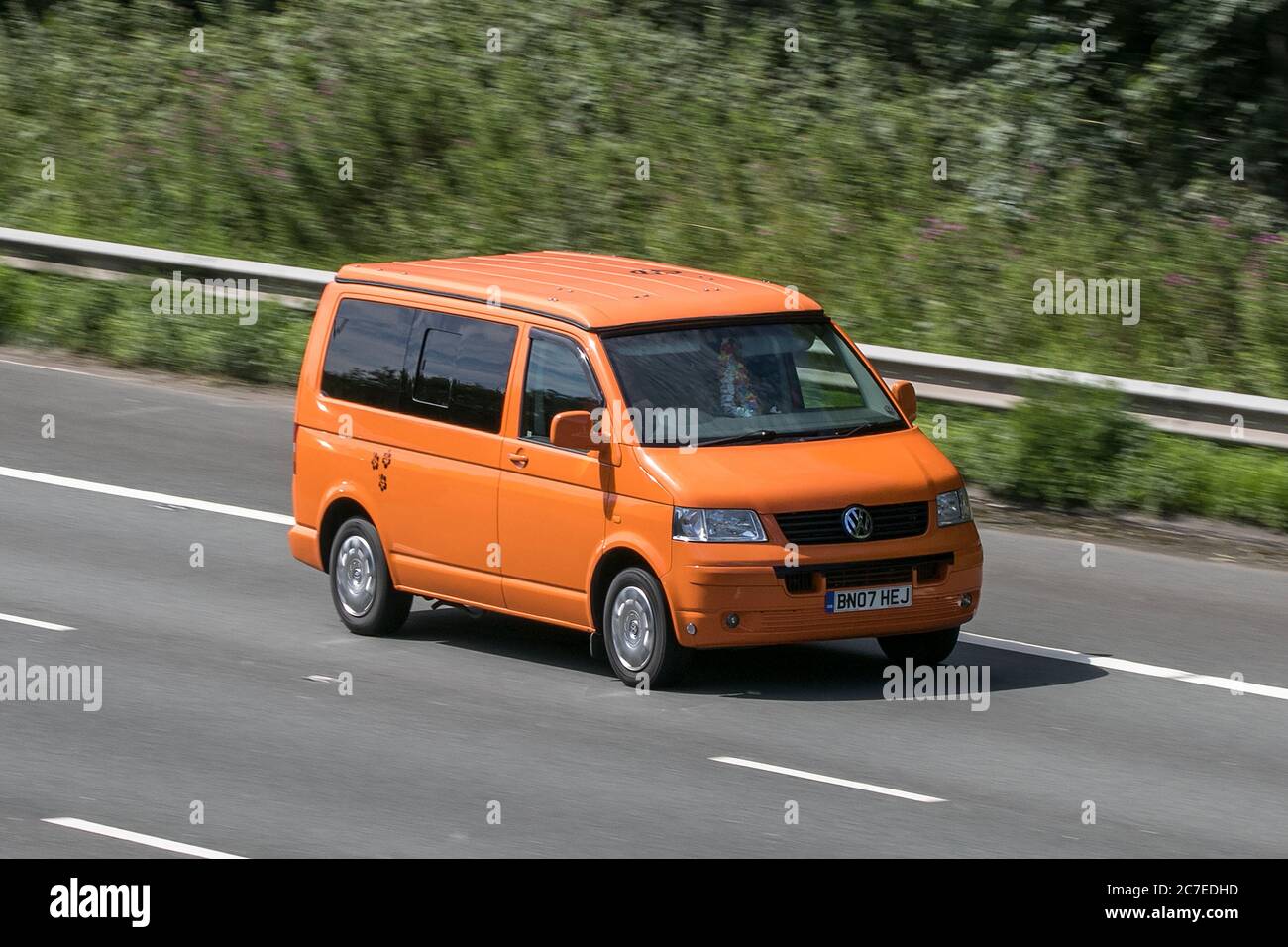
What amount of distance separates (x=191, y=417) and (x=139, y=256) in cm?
351

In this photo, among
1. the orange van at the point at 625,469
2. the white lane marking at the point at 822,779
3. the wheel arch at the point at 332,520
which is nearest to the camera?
the white lane marking at the point at 822,779

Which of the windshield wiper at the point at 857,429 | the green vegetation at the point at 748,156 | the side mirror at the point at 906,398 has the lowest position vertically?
the windshield wiper at the point at 857,429

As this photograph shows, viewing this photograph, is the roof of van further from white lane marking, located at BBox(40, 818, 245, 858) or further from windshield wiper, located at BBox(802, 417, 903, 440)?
white lane marking, located at BBox(40, 818, 245, 858)

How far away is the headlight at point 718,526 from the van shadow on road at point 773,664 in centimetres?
83

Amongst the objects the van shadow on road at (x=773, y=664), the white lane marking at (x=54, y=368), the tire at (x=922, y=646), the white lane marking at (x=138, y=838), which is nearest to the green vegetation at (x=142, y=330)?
the white lane marking at (x=54, y=368)

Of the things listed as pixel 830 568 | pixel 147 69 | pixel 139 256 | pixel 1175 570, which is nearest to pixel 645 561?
pixel 830 568

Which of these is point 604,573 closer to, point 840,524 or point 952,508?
point 840,524

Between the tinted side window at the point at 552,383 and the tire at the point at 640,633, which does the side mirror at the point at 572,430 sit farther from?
the tire at the point at 640,633

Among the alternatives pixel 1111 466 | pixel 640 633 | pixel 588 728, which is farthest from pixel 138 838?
pixel 1111 466

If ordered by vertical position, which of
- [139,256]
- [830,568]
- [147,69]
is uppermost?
[147,69]

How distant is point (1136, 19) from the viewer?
2377 cm

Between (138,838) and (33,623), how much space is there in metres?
4.17

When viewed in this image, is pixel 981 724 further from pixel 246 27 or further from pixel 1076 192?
Answer: pixel 246 27

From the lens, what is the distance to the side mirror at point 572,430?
1059 centimetres
